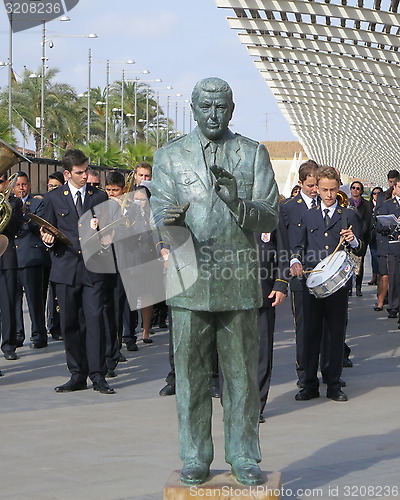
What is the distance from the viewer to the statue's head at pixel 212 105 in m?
5.32

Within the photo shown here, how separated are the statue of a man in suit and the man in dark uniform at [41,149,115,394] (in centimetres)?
423

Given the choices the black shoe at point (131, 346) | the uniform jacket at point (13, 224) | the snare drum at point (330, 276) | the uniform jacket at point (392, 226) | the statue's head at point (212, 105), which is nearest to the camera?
the statue's head at point (212, 105)

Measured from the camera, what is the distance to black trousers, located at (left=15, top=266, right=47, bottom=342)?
42.1ft

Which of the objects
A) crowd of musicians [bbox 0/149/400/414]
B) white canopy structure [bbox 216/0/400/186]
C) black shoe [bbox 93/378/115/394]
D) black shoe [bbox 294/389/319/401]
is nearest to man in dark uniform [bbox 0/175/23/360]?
crowd of musicians [bbox 0/149/400/414]

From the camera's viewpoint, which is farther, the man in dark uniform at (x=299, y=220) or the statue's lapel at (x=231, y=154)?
the man in dark uniform at (x=299, y=220)

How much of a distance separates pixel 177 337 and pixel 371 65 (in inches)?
1228

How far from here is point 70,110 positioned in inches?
2323

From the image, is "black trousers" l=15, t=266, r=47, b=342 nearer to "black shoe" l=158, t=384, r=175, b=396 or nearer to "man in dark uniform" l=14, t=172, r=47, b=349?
"man in dark uniform" l=14, t=172, r=47, b=349

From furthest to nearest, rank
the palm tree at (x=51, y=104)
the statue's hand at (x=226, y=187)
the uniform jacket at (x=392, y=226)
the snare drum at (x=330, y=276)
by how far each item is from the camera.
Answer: the palm tree at (x=51, y=104)
the uniform jacket at (x=392, y=226)
the snare drum at (x=330, y=276)
the statue's hand at (x=226, y=187)

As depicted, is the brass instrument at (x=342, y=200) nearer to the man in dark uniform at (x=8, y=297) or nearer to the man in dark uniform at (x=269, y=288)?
the man in dark uniform at (x=269, y=288)

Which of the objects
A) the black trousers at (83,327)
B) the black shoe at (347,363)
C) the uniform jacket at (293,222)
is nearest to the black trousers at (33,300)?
the black trousers at (83,327)

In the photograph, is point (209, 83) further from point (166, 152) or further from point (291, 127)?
point (291, 127)

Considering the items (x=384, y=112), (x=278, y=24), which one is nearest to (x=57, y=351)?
(x=278, y=24)

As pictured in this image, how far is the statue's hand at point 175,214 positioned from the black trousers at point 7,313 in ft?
23.4
